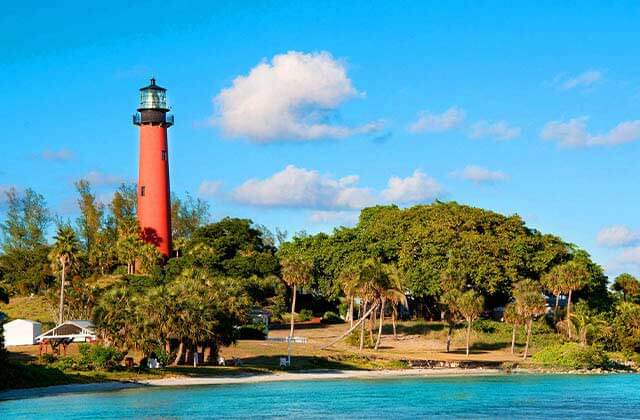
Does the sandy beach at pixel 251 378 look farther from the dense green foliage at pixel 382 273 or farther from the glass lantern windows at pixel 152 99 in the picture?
the glass lantern windows at pixel 152 99

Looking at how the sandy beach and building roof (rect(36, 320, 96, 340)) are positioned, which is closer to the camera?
the sandy beach

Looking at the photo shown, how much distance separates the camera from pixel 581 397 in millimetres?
60312

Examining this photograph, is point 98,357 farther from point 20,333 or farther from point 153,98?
point 153,98

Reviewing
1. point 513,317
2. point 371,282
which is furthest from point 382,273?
point 513,317

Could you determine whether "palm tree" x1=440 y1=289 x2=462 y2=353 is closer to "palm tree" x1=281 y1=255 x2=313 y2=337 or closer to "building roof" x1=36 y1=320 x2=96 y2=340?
"palm tree" x1=281 y1=255 x2=313 y2=337

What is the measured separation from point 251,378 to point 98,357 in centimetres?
1023

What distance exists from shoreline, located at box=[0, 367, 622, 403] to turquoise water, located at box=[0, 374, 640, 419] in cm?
141

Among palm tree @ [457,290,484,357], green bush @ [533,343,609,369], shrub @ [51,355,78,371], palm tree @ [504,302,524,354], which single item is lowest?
green bush @ [533,343,609,369]

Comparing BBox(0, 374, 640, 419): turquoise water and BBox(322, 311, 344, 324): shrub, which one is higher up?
BBox(322, 311, 344, 324): shrub

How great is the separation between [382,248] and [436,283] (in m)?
7.79

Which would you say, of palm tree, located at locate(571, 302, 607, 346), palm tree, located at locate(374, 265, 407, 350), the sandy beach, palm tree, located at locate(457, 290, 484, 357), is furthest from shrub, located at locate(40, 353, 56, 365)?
palm tree, located at locate(571, 302, 607, 346)

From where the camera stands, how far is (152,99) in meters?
98.8

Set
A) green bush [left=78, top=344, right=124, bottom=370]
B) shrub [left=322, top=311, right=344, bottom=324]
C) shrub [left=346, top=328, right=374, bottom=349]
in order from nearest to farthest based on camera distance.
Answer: green bush [left=78, top=344, right=124, bottom=370], shrub [left=346, top=328, right=374, bottom=349], shrub [left=322, top=311, right=344, bottom=324]

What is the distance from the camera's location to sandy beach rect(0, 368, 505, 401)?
191ft
